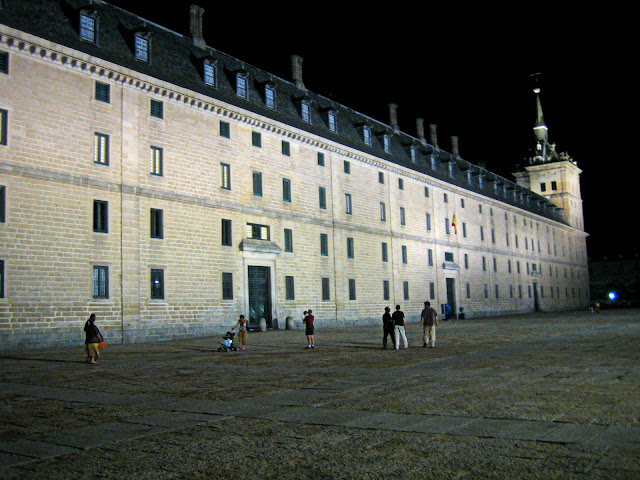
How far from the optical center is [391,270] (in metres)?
49.5

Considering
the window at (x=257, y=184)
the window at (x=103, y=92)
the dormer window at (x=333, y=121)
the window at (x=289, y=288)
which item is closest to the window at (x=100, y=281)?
the window at (x=103, y=92)

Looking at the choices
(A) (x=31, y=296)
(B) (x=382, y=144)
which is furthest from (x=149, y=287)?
(B) (x=382, y=144)

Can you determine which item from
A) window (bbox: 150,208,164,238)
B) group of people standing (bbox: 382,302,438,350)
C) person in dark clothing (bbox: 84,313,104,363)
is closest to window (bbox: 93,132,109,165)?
window (bbox: 150,208,164,238)

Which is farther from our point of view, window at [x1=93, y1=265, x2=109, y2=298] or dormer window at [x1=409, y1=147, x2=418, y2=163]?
dormer window at [x1=409, y1=147, x2=418, y2=163]

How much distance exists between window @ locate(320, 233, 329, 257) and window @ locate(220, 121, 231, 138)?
10484 millimetres

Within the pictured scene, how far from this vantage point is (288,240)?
129ft

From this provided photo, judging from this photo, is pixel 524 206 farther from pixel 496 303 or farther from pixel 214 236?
pixel 214 236

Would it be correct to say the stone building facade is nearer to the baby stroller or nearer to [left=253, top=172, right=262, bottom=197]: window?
[left=253, top=172, right=262, bottom=197]: window

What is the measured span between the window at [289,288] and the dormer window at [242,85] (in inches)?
461

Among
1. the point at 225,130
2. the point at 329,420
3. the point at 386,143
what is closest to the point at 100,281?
the point at 225,130

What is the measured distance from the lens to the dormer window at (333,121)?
46.1 m

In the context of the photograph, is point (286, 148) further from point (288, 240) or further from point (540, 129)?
point (540, 129)

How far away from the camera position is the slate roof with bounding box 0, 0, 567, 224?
27.3 meters

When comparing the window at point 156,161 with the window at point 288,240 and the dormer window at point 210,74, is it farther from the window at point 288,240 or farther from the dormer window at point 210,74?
the window at point 288,240
